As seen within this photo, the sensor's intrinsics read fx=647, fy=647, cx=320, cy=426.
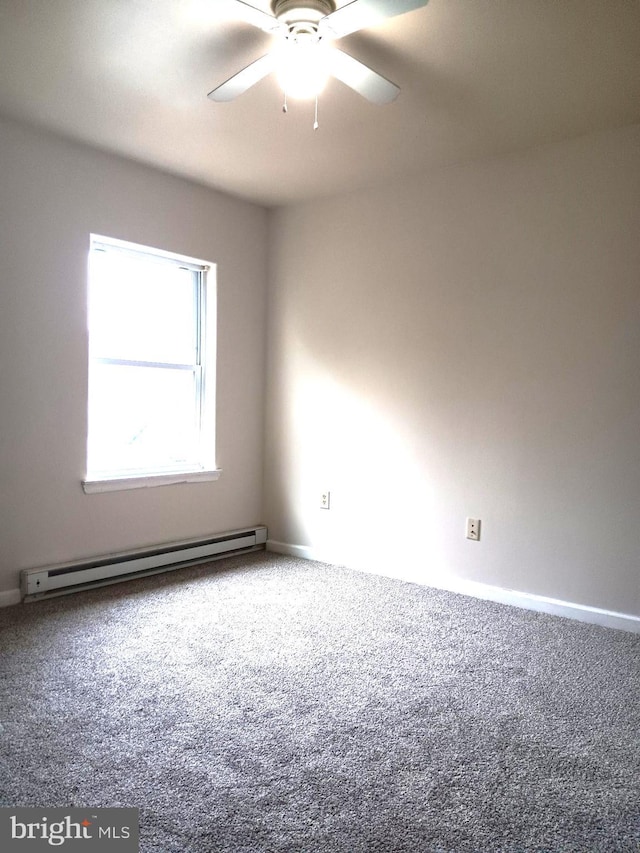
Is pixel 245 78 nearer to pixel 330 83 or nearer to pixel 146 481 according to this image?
pixel 330 83

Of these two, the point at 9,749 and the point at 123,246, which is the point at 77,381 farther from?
the point at 9,749

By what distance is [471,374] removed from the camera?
11.7 feet

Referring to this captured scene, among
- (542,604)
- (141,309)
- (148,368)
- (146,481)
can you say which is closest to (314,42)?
(141,309)

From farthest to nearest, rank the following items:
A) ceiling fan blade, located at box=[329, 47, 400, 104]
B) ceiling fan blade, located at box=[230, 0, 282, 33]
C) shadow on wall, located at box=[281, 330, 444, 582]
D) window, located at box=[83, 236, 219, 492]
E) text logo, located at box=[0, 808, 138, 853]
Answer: shadow on wall, located at box=[281, 330, 444, 582], window, located at box=[83, 236, 219, 492], ceiling fan blade, located at box=[329, 47, 400, 104], ceiling fan blade, located at box=[230, 0, 282, 33], text logo, located at box=[0, 808, 138, 853]

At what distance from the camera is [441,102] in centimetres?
280

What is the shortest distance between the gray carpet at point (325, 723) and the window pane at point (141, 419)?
88 centimetres

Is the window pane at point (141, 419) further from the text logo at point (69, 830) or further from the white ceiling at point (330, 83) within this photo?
the text logo at point (69, 830)

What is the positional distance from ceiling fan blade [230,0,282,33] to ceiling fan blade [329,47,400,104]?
0.20m

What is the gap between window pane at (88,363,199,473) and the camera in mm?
3691

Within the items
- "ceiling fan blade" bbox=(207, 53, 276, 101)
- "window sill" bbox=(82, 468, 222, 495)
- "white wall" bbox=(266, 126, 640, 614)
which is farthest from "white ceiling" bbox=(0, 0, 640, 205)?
"window sill" bbox=(82, 468, 222, 495)

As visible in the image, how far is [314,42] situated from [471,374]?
6.28 feet

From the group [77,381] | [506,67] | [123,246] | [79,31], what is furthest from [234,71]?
[77,381]

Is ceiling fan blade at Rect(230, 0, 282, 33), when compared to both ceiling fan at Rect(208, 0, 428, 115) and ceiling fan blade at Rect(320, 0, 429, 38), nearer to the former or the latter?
ceiling fan at Rect(208, 0, 428, 115)

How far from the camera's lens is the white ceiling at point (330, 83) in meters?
2.20
